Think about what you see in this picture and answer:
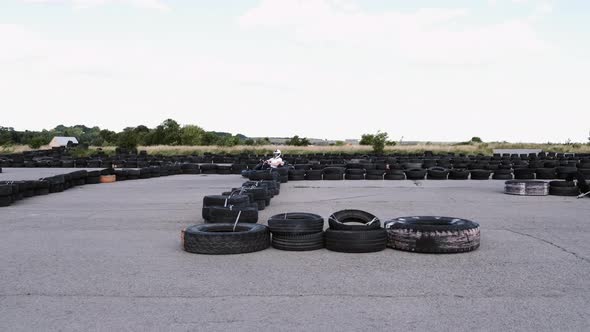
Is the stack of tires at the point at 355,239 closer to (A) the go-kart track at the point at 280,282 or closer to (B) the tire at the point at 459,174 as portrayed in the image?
(A) the go-kart track at the point at 280,282

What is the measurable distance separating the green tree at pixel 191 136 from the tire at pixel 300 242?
79.5 m

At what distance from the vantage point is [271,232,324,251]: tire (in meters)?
7.04

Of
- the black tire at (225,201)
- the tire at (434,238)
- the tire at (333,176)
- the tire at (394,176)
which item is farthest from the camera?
the tire at (333,176)

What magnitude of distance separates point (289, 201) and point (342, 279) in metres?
7.64

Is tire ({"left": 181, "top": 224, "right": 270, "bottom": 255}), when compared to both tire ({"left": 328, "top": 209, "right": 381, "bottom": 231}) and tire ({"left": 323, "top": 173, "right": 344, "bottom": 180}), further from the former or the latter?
tire ({"left": 323, "top": 173, "right": 344, "bottom": 180})

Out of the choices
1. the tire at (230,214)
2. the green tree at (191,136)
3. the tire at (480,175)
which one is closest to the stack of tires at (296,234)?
the tire at (230,214)

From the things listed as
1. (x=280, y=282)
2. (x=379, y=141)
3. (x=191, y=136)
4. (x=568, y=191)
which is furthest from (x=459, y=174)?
(x=191, y=136)

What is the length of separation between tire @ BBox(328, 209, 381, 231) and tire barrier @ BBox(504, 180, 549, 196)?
26.3 ft

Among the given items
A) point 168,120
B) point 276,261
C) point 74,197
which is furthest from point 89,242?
point 168,120

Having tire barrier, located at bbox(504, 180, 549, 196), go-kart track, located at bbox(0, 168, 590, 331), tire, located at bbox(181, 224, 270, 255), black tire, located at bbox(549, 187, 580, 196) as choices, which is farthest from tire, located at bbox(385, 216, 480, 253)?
black tire, located at bbox(549, 187, 580, 196)

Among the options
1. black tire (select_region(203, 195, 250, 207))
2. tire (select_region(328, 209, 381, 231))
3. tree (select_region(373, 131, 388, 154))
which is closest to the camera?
tire (select_region(328, 209, 381, 231))

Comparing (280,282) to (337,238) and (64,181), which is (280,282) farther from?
(64,181)

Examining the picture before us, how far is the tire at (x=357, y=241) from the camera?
6.88 meters

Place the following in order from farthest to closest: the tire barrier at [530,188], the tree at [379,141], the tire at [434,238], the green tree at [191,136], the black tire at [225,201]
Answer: the green tree at [191,136] → the tree at [379,141] → the tire barrier at [530,188] → the black tire at [225,201] → the tire at [434,238]
